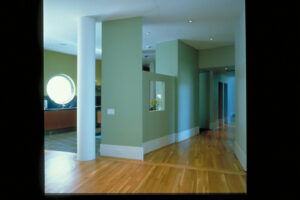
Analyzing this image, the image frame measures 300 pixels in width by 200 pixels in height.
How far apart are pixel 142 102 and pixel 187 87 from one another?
2.48 metres

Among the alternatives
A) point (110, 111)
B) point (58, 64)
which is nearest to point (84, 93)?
point (110, 111)

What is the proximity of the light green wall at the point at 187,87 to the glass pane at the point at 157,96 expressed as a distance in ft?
2.39

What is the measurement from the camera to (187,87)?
596cm

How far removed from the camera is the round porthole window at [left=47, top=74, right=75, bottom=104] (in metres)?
7.16

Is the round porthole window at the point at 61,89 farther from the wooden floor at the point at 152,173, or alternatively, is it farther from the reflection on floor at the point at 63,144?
the wooden floor at the point at 152,173

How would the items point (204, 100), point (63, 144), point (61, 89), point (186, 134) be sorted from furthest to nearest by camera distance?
1. point (204, 100)
2. point (61, 89)
3. point (186, 134)
4. point (63, 144)

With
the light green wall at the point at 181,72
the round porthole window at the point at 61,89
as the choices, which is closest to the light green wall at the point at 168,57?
the light green wall at the point at 181,72

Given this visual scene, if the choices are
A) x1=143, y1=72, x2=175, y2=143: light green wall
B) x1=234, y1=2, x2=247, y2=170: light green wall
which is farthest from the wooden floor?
x1=143, y1=72, x2=175, y2=143: light green wall

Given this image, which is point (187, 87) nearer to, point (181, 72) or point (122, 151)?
point (181, 72)

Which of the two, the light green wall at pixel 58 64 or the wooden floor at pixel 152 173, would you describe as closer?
the wooden floor at pixel 152 173

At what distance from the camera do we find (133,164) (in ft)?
11.5

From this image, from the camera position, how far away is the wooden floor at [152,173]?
8.17ft
